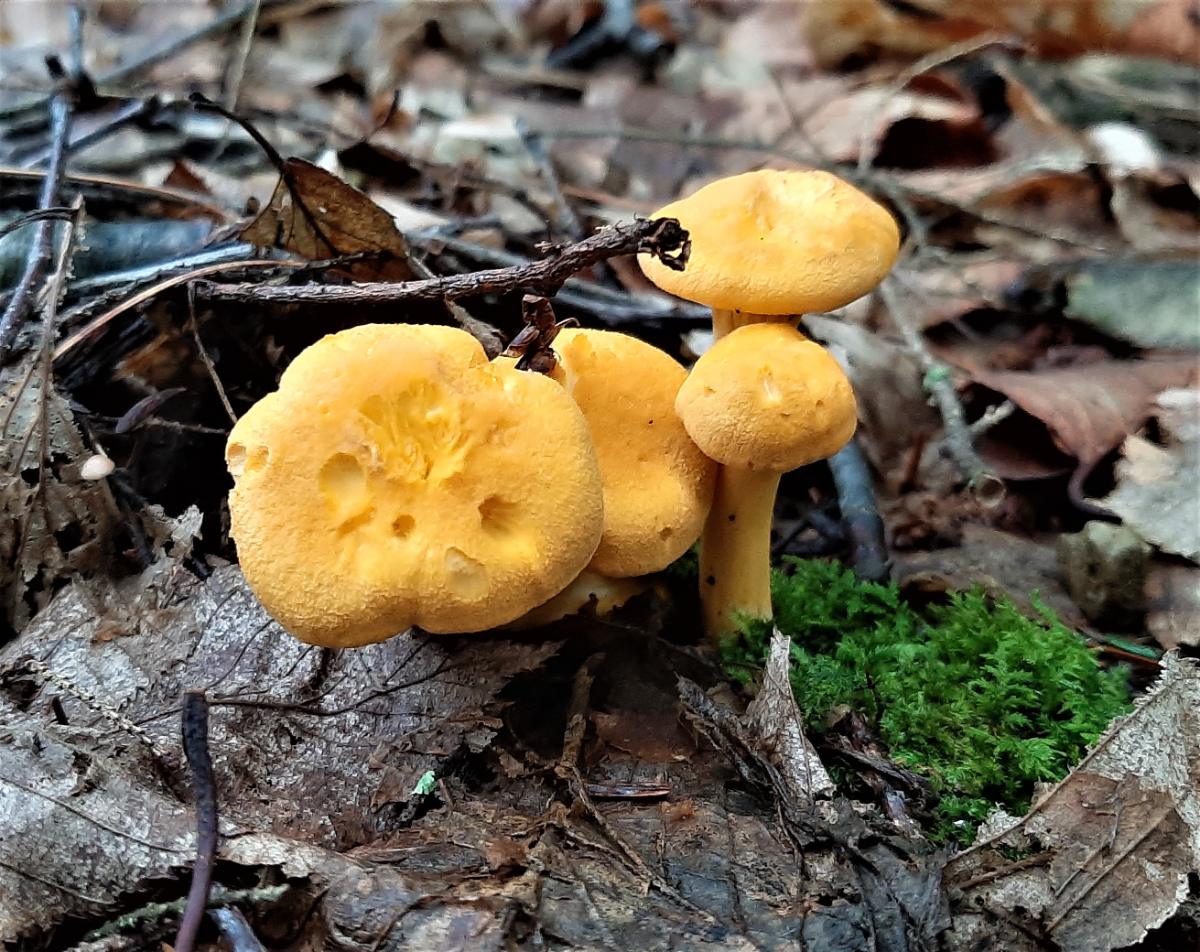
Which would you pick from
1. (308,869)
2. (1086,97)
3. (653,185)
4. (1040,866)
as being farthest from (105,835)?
(1086,97)

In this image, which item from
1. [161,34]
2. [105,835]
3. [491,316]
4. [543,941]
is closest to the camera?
[543,941]

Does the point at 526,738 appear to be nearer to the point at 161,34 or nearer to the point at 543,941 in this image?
the point at 543,941

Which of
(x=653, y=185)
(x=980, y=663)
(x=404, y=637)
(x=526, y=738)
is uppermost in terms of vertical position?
(x=404, y=637)

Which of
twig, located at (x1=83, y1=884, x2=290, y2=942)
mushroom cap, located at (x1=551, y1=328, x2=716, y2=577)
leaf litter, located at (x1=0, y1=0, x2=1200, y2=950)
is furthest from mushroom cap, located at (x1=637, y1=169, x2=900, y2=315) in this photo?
twig, located at (x1=83, y1=884, x2=290, y2=942)

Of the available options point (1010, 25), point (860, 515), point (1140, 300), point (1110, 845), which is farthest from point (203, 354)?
point (1010, 25)

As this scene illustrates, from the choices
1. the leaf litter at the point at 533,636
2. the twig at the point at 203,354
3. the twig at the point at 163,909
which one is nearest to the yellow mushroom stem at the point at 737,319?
the leaf litter at the point at 533,636

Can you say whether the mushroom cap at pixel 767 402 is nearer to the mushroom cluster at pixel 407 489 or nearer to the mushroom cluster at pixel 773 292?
the mushroom cluster at pixel 773 292

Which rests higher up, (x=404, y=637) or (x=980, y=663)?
(x=404, y=637)
